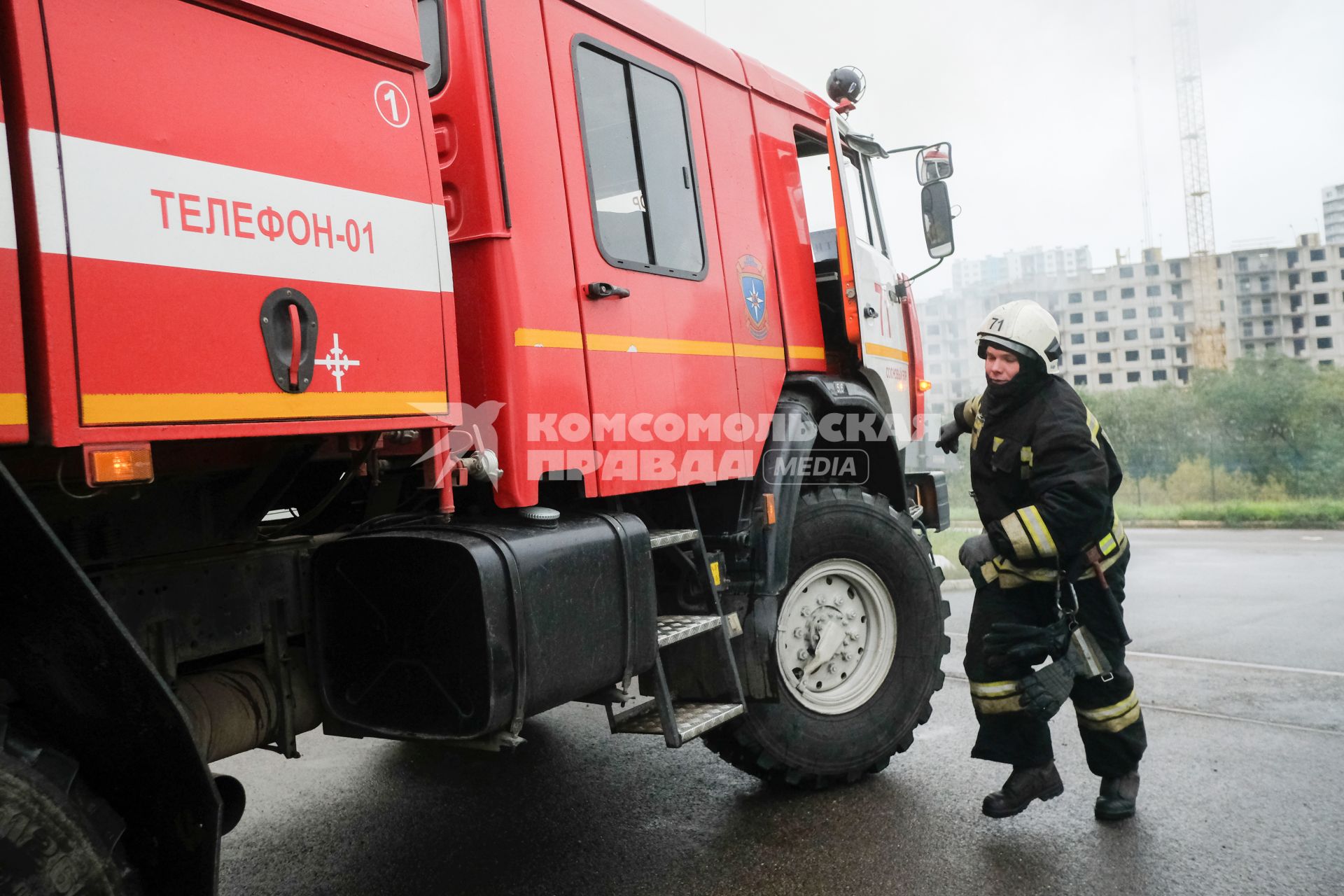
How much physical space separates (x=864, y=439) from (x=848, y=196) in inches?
Answer: 42.8

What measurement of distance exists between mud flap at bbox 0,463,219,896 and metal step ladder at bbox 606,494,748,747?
1.32m

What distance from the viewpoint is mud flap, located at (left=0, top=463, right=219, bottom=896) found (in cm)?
179

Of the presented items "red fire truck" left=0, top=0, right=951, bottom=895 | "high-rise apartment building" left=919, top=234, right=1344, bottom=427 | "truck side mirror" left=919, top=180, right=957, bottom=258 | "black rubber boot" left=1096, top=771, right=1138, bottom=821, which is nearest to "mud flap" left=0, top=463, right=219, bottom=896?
"red fire truck" left=0, top=0, right=951, bottom=895

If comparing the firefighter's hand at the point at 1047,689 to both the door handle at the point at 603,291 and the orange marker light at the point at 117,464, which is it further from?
the orange marker light at the point at 117,464

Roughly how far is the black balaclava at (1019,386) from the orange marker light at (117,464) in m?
2.83

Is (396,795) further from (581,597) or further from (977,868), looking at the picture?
(977,868)

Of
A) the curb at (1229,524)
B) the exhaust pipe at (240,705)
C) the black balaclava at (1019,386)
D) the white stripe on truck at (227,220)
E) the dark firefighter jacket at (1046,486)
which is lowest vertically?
the curb at (1229,524)

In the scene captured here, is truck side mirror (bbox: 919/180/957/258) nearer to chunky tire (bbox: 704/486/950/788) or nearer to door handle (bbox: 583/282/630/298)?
chunky tire (bbox: 704/486/950/788)

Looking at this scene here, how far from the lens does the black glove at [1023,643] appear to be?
11.9ft

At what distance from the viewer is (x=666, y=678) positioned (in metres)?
3.61

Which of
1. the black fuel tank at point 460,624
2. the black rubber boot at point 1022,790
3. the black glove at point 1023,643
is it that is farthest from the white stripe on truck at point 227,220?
the black rubber boot at point 1022,790

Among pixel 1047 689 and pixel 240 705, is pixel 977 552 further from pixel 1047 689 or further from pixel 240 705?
pixel 240 705

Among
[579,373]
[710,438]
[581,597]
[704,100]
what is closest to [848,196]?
[704,100]

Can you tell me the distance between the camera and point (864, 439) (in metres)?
4.42
